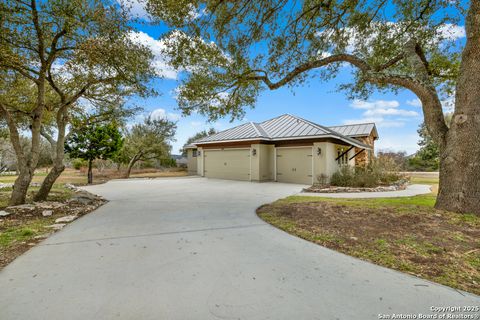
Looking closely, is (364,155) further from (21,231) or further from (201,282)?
(21,231)

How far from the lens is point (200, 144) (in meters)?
16.9

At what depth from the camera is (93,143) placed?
13.7 metres

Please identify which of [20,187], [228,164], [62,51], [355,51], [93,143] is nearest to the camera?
[62,51]

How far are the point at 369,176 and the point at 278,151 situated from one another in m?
4.98

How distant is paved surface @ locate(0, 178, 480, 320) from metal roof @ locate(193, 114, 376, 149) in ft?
30.0

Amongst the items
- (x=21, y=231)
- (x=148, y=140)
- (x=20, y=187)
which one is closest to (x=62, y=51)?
(x=20, y=187)

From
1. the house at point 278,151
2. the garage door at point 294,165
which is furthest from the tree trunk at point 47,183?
the garage door at point 294,165

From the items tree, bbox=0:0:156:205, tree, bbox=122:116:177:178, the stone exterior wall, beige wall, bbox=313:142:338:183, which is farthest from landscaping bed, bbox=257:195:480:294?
tree, bbox=122:116:177:178

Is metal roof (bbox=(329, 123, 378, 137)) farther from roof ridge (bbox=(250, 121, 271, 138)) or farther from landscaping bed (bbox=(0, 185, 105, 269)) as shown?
landscaping bed (bbox=(0, 185, 105, 269))

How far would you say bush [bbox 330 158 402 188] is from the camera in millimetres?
11203

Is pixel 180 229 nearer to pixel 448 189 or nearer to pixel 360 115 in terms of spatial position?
pixel 448 189

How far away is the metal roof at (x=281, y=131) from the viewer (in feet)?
40.2

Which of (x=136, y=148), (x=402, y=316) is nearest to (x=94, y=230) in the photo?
(x=402, y=316)

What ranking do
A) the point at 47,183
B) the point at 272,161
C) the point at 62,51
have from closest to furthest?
the point at 62,51 < the point at 47,183 < the point at 272,161
